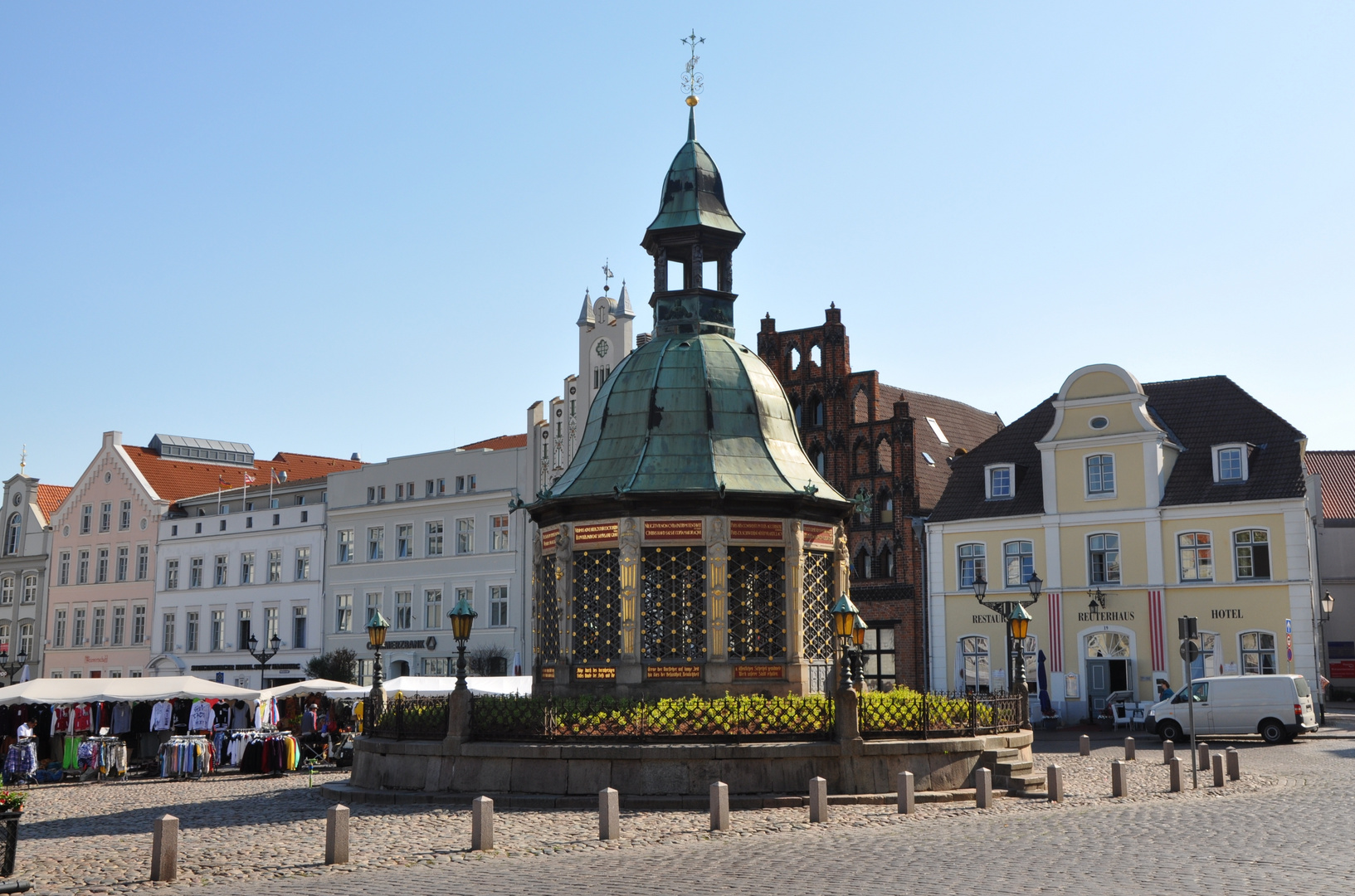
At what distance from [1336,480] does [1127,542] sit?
25691 millimetres

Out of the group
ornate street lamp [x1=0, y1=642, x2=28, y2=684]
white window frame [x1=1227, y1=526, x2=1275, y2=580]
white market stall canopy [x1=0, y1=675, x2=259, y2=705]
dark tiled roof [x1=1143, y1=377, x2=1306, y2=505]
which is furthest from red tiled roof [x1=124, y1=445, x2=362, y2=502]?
white window frame [x1=1227, y1=526, x2=1275, y2=580]

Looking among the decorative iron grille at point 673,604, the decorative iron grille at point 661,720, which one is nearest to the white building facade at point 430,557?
the decorative iron grille at point 673,604

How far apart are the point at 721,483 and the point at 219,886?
40.6 feet

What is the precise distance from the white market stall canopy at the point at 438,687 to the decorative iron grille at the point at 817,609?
10251 millimetres

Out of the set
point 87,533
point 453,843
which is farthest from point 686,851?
point 87,533

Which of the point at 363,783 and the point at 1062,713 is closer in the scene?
the point at 363,783

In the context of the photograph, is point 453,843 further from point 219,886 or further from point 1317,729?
point 1317,729

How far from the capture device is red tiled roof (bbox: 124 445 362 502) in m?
70.2

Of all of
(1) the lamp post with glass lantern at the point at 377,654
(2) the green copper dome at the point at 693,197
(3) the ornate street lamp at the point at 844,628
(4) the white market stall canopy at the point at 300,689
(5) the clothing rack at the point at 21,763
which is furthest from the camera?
(4) the white market stall canopy at the point at 300,689

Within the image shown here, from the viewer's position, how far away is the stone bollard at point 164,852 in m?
13.4

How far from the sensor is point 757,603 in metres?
23.6

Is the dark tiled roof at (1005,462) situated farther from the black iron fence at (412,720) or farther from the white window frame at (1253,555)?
the black iron fence at (412,720)

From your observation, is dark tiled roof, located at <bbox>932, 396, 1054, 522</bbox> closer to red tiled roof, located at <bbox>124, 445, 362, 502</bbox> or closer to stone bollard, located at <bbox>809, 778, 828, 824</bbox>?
stone bollard, located at <bbox>809, 778, 828, 824</bbox>

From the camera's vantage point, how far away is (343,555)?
6053cm
